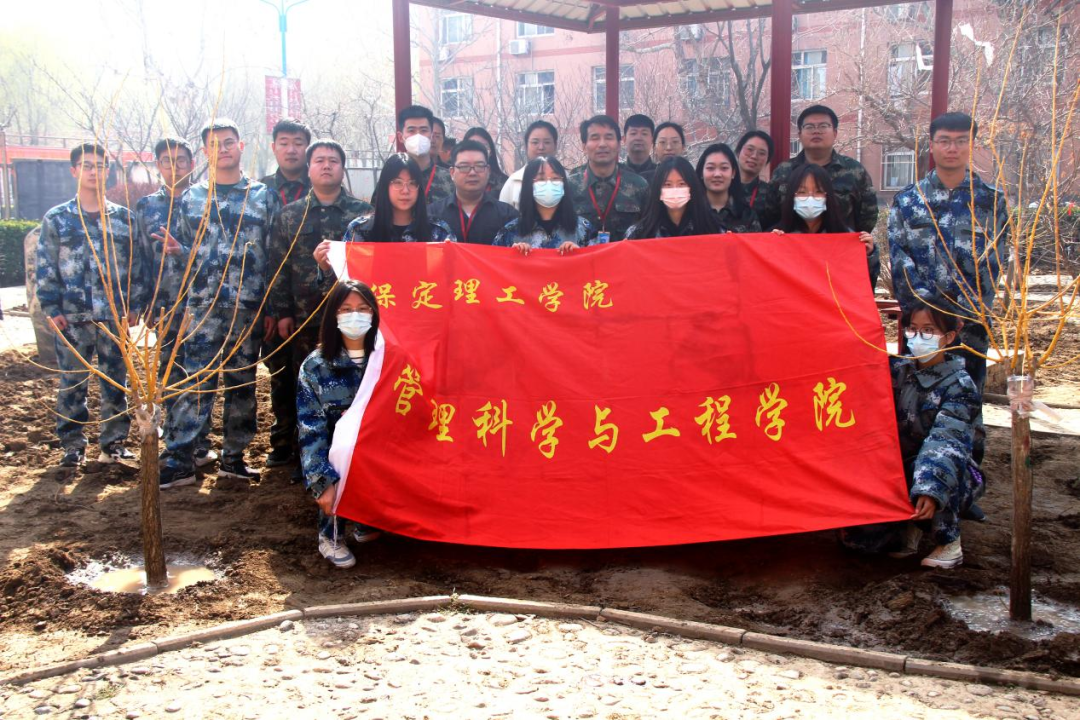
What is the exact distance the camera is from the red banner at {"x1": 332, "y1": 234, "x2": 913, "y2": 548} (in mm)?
4562

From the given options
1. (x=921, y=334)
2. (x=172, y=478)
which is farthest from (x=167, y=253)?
(x=921, y=334)

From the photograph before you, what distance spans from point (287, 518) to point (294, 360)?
1157 mm

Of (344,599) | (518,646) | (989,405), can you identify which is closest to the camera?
(518,646)

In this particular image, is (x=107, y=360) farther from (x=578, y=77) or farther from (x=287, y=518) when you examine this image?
(x=578, y=77)

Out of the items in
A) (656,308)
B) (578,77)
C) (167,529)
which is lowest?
(167,529)

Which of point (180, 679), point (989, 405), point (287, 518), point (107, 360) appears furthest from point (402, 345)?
point (989, 405)

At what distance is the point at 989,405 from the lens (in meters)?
7.91

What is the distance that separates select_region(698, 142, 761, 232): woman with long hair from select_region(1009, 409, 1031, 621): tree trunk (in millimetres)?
2197

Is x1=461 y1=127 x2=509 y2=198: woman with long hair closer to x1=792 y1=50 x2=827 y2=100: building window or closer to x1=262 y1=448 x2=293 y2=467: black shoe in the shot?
x1=262 y1=448 x2=293 y2=467: black shoe

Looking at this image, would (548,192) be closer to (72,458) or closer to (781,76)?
(781,76)

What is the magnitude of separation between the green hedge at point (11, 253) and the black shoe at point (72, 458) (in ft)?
42.8

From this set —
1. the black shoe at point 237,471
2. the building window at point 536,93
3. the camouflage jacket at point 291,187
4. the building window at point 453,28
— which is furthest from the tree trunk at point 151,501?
the building window at point 453,28

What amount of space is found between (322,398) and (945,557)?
117 inches

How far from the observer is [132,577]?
15.0 feet
